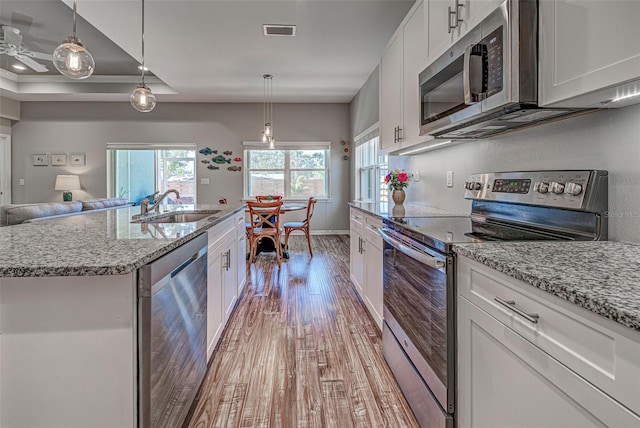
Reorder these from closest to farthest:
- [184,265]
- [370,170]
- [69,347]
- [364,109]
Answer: [69,347] < [184,265] < [364,109] < [370,170]

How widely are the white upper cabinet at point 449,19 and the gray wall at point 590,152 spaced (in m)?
0.55

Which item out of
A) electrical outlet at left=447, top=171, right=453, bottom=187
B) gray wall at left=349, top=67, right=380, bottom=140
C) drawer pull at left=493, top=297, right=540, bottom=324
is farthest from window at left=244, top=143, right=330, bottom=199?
drawer pull at left=493, top=297, right=540, bottom=324

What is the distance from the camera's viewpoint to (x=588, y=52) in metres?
1.01

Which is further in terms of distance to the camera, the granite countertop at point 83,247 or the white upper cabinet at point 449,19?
the white upper cabinet at point 449,19

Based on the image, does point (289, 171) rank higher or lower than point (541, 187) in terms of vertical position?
higher

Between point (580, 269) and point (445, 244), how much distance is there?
1.41 feet

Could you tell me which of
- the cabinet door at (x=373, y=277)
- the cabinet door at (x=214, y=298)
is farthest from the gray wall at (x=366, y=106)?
the cabinet door at (x=214, y=298)

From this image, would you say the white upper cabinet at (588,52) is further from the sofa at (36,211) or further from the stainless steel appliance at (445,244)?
the sofa at (36,211)

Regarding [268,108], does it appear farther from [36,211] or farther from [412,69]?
[412,69]

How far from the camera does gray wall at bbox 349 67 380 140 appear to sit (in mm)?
4996

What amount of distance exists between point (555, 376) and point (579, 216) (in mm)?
742

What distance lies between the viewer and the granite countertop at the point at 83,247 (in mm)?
922

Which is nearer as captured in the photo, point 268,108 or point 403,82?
point 403,82

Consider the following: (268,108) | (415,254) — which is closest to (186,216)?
(415,254)
